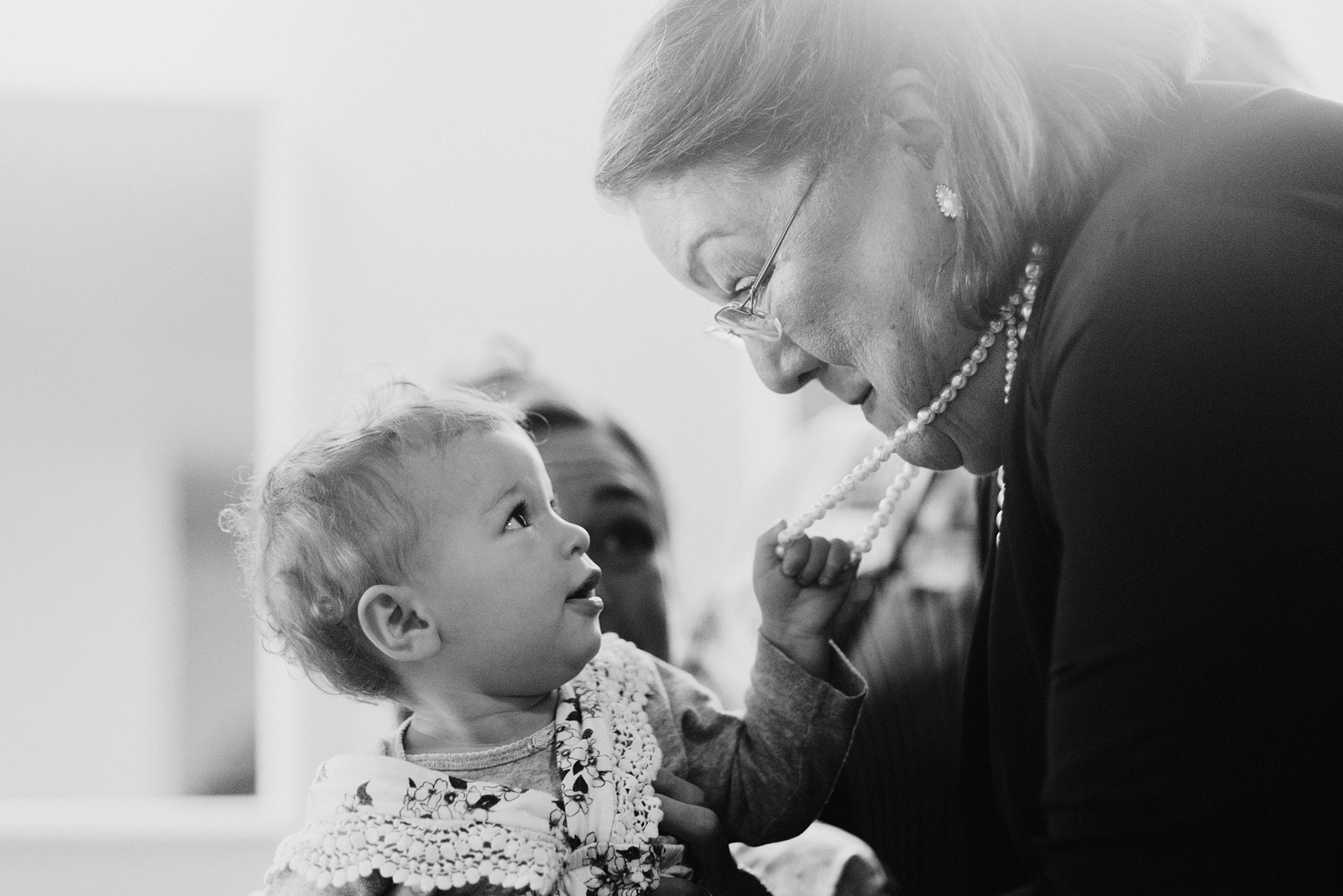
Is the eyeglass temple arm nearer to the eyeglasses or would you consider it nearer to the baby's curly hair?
→ the eyeglasses

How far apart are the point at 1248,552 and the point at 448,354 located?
5.17 feet

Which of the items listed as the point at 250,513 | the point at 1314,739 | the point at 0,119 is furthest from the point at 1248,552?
the point at 0,119

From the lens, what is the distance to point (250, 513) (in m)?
1.27

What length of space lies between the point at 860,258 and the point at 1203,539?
45cm

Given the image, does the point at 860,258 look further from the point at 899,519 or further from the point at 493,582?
the point at 899,519

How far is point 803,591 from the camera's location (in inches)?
52.4

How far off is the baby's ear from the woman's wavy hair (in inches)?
18.9

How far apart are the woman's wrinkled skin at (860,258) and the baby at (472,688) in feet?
0.94

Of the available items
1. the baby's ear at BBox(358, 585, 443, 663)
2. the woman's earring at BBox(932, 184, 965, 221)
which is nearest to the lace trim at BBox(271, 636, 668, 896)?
the baby's ear at BBox(358, 585, 443, 663)

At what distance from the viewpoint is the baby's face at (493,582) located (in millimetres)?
1174

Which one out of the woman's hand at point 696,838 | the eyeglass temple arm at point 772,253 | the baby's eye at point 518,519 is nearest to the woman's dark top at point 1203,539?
the eyeglass temple arm at point 772,253

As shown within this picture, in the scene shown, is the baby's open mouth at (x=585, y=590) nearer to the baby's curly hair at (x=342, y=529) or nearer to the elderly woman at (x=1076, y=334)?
the baby's curly hair at (x=342, y=529)

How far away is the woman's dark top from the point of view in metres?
0.75

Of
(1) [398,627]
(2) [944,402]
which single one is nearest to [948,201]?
(2) [944,402]
